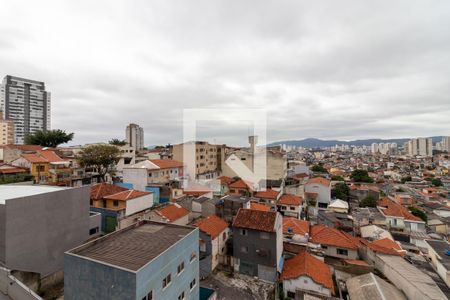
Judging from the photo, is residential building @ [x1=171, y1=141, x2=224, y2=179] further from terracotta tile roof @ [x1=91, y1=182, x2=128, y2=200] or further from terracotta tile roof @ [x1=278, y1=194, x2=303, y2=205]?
terracotta tile roof @ [x1=91, y1=182, x2=128, y2=200]

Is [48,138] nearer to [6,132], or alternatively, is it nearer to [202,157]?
[202,157]

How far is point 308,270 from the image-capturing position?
13711 mm

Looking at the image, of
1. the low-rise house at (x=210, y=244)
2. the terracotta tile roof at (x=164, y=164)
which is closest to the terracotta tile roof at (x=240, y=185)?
the terracotta tile roof at (x=164, y=164)

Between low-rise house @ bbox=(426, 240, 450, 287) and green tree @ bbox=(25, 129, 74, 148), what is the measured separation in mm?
53609

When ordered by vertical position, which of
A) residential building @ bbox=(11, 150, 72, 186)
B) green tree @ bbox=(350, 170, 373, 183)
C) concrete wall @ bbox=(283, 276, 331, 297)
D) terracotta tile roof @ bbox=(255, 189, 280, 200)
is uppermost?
residential building @ bbox=(11, 150, 72, 186)

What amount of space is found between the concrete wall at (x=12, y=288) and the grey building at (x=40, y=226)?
208cm

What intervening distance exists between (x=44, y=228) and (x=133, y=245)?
6094 mm

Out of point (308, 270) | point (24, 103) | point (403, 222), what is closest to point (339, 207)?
point (403, 222)

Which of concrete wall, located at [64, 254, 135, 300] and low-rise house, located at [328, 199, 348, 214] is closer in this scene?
concrete wall, located at [64, 254, 135, 300]

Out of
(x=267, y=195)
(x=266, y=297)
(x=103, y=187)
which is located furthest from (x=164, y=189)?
(x=266, y=297)

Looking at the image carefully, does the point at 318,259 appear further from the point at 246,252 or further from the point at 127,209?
the point at 127,209

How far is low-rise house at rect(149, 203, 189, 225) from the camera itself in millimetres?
16266

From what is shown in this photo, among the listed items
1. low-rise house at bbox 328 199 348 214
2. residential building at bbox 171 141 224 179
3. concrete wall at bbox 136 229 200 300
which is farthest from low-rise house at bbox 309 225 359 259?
residential building at bbox 171 141 224 179

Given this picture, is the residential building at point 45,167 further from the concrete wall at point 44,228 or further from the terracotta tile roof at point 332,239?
the terracotta tile roof at point 332,239
